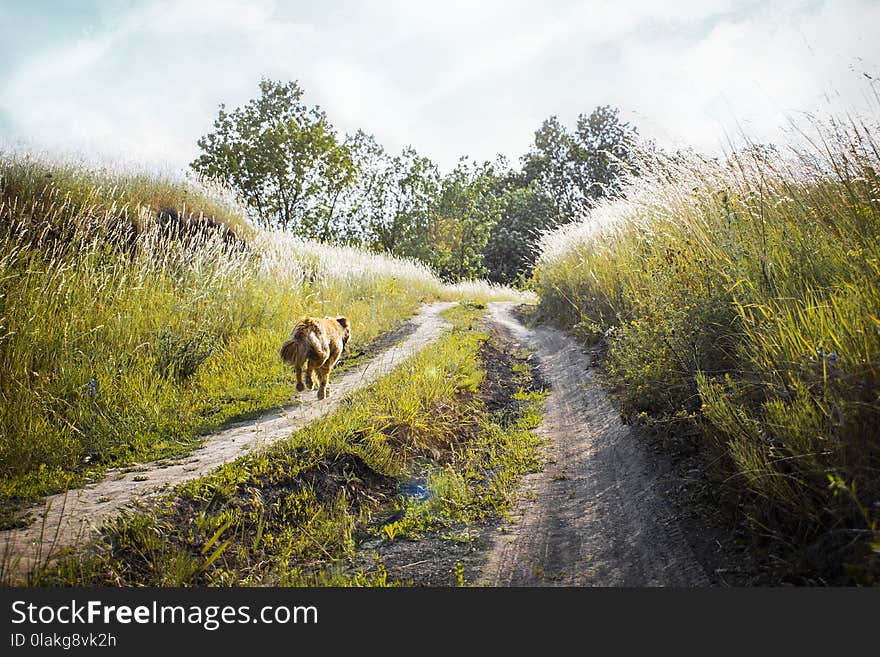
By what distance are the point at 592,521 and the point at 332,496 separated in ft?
7.01

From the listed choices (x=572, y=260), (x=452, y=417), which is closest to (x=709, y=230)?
(x=452, y=417)

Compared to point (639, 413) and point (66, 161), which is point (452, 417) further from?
point (66, 161)

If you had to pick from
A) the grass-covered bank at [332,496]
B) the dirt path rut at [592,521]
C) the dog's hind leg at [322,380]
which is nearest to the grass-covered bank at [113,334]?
the dog's hind leg at [322,380]

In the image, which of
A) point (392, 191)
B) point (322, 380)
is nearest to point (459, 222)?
point (392, 191)

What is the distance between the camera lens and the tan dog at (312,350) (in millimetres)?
6199

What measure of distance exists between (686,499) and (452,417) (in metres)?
3.03

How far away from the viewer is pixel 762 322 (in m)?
3.62

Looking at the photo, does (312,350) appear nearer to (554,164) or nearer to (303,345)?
(303,345)

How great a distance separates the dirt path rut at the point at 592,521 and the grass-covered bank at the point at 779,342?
46 centimetres

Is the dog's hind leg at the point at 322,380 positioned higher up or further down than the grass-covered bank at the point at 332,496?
higher up

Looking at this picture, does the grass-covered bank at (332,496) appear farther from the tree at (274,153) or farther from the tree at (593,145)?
the tree at (593,145)

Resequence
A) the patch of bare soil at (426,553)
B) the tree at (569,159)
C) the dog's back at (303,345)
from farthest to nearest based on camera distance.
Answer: the tree at (569,159) → the dog's back at (303,345) → the patch of bare soil at (426,553)

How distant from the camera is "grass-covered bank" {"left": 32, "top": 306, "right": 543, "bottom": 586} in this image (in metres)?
3.17

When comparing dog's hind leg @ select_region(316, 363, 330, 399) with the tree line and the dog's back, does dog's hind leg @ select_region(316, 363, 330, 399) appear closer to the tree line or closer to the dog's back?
the dog's back
